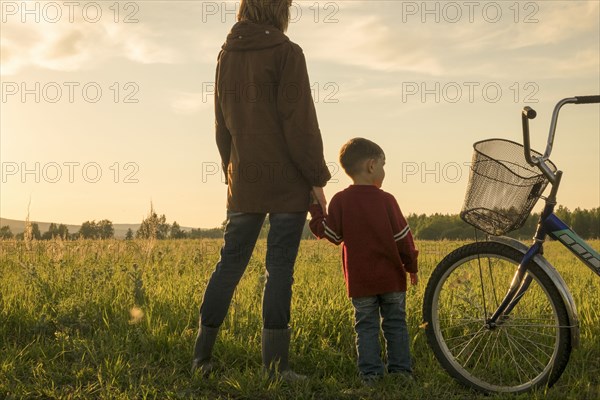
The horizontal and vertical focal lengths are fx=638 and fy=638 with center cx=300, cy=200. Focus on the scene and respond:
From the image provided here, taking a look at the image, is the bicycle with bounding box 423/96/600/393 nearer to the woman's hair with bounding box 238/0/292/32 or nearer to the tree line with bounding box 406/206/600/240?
the woman's hair with bounding box 238/0/292/32

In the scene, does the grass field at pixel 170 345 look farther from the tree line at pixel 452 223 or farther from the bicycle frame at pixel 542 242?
the tree line at pixel 452 223

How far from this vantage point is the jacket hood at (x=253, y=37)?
14.1ft

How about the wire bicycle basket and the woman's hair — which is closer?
the wire bicycle basket

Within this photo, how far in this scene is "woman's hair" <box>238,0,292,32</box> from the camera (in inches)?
173

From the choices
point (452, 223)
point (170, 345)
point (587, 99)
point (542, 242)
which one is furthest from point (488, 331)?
point (452, 223)

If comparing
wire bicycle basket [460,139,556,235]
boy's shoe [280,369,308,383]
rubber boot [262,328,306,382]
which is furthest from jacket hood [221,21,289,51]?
boy's shoe [280,369,308,383]

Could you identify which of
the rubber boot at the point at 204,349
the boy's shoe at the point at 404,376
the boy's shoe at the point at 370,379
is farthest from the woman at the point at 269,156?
the boy's shoe at the point at 404,376

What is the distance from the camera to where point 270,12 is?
14.4ft

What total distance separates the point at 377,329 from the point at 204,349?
1.28 metres

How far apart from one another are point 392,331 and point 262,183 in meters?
1.40

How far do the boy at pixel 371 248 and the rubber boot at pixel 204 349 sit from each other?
3.54 feet

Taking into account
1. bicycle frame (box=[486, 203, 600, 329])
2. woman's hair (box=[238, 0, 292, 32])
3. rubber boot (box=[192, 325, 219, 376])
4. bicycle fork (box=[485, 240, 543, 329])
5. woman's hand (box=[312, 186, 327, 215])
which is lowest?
rubber boot (box=[192, 325, 219, 376])

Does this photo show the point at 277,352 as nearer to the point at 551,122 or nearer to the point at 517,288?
the point at 517,288

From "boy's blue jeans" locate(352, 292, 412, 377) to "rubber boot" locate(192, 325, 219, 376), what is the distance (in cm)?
107
